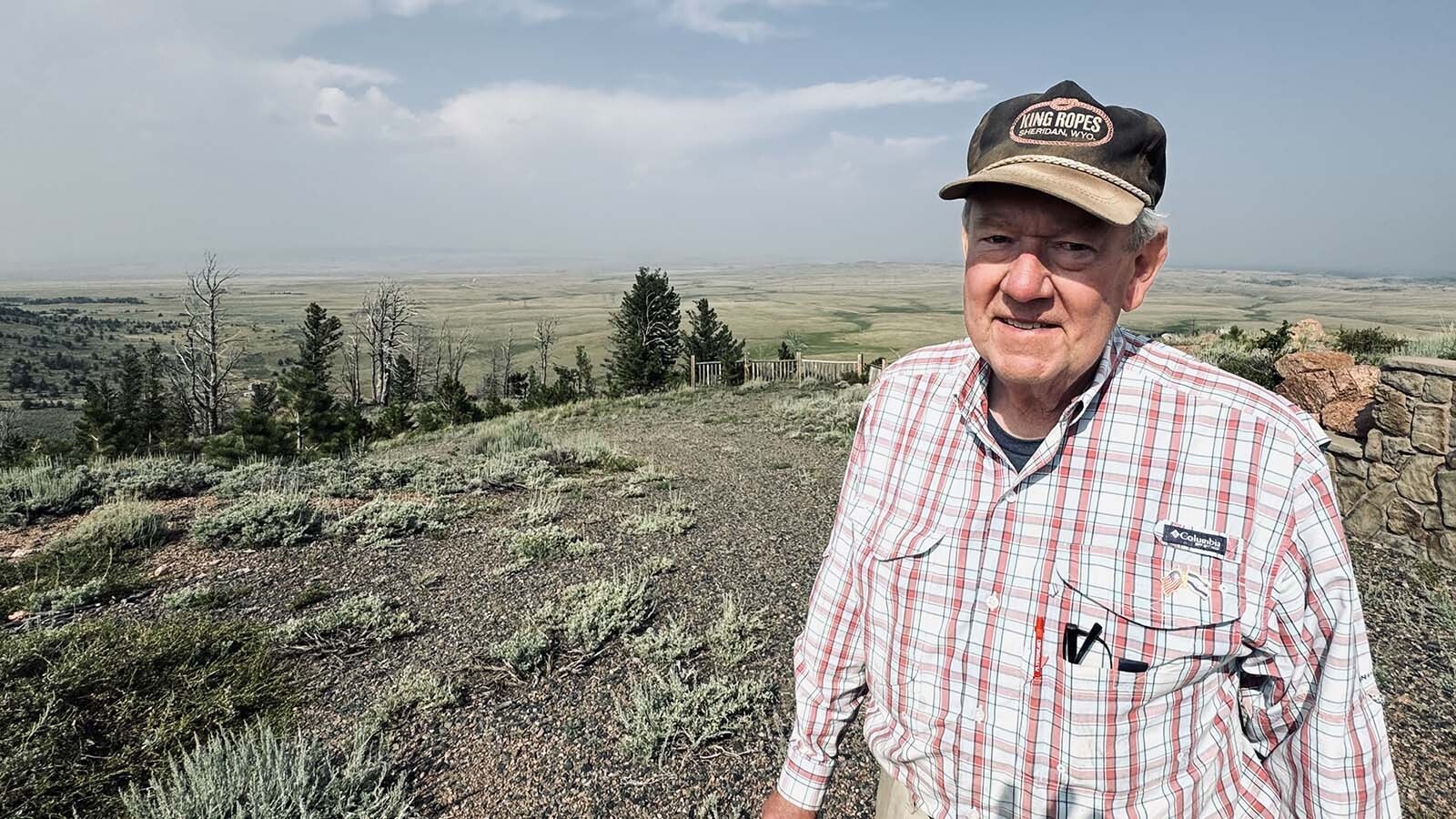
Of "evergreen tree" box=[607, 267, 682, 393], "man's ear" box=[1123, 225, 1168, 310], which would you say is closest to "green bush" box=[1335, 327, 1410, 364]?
"man's ear" box=[1123, 225, 1168, 310]

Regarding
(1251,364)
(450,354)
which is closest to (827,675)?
(1251,364)

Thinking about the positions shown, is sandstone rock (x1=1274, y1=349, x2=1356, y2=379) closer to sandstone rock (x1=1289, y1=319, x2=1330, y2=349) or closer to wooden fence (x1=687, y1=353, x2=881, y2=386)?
sandstone rock (x1=1289, y1=319, x2=1330, y2=349)

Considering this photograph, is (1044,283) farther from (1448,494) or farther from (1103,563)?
(1448,494)

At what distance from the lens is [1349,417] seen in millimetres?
5676

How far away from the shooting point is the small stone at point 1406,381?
16.7ft

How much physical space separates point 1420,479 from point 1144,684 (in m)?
5.97

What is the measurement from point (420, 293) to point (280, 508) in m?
161

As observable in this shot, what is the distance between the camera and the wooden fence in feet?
Result: 72.2

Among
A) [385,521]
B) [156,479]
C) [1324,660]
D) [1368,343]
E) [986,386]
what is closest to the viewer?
[1324,660]

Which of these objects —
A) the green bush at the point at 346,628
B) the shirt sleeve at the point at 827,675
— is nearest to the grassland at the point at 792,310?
the green bush at the point at 346,628

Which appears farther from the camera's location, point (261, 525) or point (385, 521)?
point (385, 521)

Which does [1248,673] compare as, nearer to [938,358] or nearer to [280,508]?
[938,358]

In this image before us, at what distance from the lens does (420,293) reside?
499 feet

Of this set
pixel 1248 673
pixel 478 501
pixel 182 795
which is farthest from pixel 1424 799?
pixel 478 501
